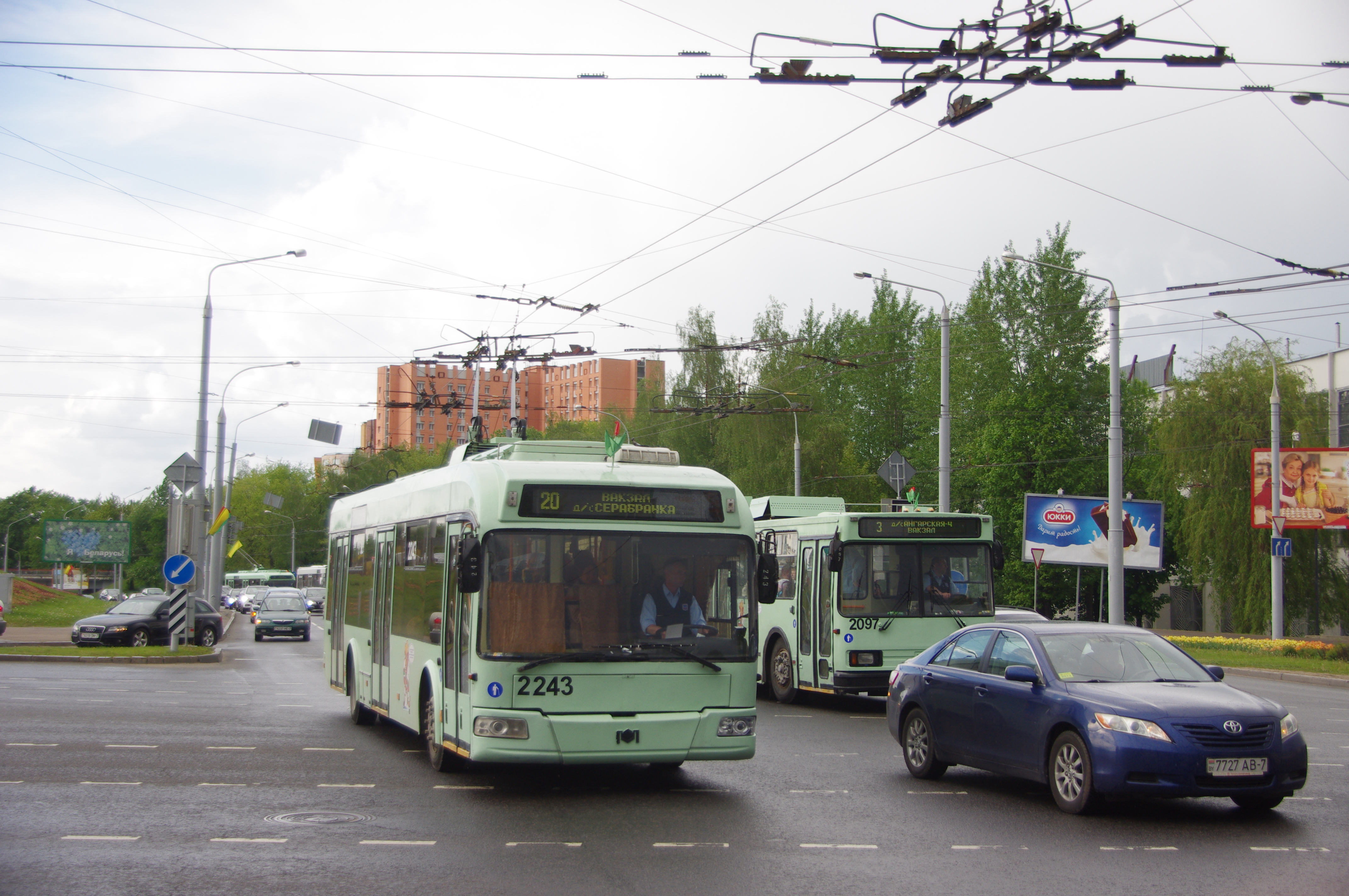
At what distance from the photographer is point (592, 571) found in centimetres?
1061

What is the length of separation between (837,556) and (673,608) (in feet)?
25.0

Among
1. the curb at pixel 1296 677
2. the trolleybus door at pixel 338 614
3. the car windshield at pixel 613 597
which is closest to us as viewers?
the car windshield at pixel 613 597

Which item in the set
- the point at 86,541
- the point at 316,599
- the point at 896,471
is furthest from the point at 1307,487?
the point at 86,541

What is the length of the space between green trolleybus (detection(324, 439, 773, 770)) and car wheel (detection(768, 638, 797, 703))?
841 centimetres

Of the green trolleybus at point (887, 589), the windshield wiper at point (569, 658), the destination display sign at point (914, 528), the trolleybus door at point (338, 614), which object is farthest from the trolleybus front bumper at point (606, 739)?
the destination display sign at point (914, 528)

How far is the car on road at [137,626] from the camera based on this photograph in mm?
32062

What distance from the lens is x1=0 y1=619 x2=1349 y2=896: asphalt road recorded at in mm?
7492

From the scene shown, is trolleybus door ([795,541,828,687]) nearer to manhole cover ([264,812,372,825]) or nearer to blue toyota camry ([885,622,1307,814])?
blue toyota camry ([885,622,1307,814])

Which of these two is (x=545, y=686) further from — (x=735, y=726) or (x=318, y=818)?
(x=318, y=818)

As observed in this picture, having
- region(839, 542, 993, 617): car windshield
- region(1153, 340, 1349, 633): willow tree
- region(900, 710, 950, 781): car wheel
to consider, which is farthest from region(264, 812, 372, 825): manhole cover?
region(1153, 340, 1349, 633): willow tree

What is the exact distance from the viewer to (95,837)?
852cm

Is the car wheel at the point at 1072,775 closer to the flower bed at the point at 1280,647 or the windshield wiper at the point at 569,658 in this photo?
the windshield wiper at the point at 569,658

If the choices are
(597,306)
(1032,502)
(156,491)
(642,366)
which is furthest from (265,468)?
(597,306)

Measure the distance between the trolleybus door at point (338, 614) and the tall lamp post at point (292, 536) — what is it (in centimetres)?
7978
